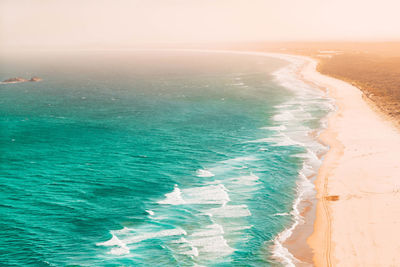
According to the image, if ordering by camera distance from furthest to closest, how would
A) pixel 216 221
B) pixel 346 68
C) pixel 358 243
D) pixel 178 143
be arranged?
pixel 346 68 → pixel 178 143 → pixel 216 221 → pixel 358 243

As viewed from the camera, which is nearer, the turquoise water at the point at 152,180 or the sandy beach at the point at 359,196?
the sandy beach at the point at 359,196

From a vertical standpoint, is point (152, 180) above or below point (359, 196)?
above

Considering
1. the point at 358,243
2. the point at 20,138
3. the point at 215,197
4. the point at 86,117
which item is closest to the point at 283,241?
the point at 358,243

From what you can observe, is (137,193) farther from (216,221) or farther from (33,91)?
(33,91)

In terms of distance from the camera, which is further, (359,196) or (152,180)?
(152,180)
